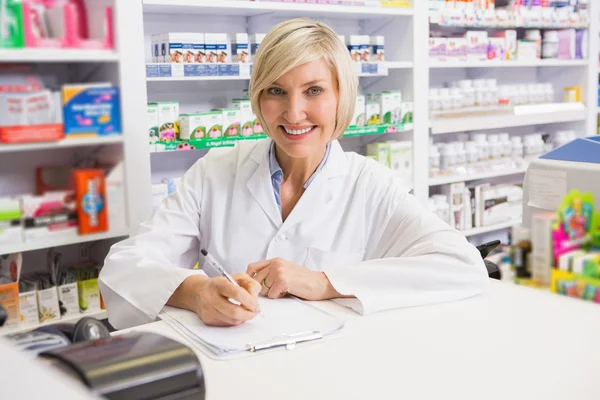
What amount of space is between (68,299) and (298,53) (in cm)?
179

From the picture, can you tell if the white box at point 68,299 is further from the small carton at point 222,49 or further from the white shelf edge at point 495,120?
the white shelf edge at point 495,120

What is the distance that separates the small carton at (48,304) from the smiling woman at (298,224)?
1.12 metres

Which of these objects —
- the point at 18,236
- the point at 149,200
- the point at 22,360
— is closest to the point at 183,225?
the point at 149,200

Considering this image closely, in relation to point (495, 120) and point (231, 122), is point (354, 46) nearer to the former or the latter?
point (231, 122)

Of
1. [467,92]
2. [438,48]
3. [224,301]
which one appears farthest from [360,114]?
[224,301]

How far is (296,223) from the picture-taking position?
6.17 feet

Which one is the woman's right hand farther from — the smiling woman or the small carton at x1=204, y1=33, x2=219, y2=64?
the small carton at x1=204, y1=33, x2=219, y2=64

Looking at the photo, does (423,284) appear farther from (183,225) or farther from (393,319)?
(183,225)

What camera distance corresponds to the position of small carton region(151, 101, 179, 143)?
3.16m

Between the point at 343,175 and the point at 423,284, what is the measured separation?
51 cm

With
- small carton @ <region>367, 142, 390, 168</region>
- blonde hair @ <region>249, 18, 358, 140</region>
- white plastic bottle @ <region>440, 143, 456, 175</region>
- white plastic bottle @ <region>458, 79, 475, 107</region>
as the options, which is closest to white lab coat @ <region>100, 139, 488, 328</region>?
blonde hair @ <region>249, 18, 358, 140</region>

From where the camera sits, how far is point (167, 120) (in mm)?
3184

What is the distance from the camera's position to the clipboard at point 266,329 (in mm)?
1241

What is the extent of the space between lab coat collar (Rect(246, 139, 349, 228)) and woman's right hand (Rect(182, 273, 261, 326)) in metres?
0.44
